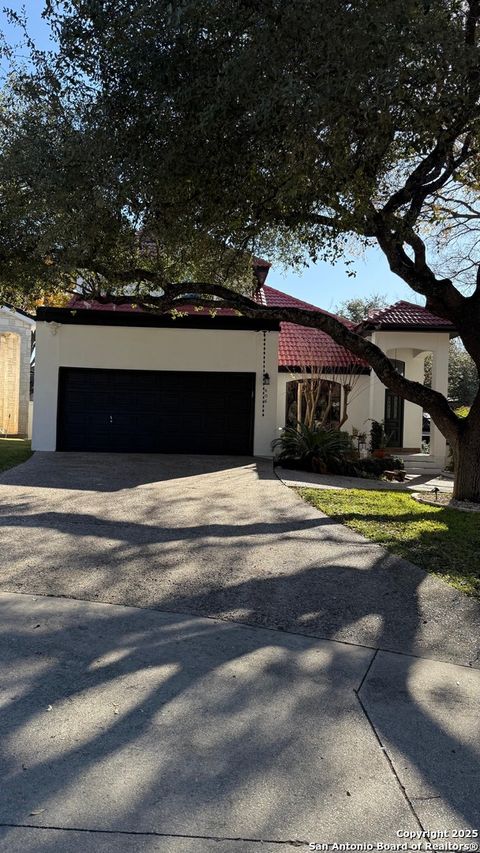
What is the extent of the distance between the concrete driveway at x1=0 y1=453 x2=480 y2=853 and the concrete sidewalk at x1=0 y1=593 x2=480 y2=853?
0.01m

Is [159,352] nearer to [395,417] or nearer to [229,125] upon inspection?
[395,417]

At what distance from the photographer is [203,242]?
9656 millimetres

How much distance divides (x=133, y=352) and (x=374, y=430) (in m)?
7.38

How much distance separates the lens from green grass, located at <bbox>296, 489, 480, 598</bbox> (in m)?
6.69

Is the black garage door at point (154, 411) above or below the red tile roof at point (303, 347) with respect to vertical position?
below

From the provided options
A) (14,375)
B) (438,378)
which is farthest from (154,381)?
(14,375)

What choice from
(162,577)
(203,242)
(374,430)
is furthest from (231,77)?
(374,430)

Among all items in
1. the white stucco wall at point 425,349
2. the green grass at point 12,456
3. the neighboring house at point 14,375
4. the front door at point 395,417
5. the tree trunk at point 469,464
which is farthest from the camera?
the neighboring house at point 14,375

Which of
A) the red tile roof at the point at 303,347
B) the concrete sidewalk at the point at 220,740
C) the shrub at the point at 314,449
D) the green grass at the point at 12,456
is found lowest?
the concrete sidewalk at the point at 220,740

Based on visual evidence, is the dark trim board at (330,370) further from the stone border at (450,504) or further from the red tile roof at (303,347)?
the stone border at (450,504)

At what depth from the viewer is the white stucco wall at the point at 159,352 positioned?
58.6 feet

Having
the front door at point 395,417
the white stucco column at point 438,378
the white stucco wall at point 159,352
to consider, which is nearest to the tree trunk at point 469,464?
the white stucco wall at point 159,352

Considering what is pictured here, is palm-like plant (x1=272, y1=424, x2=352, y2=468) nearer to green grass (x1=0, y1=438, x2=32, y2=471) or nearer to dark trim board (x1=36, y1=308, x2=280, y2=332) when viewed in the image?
dark trim board (x1=36, y1=308, x2=280, y2=332)

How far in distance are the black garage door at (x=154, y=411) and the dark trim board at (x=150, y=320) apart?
132 cm
